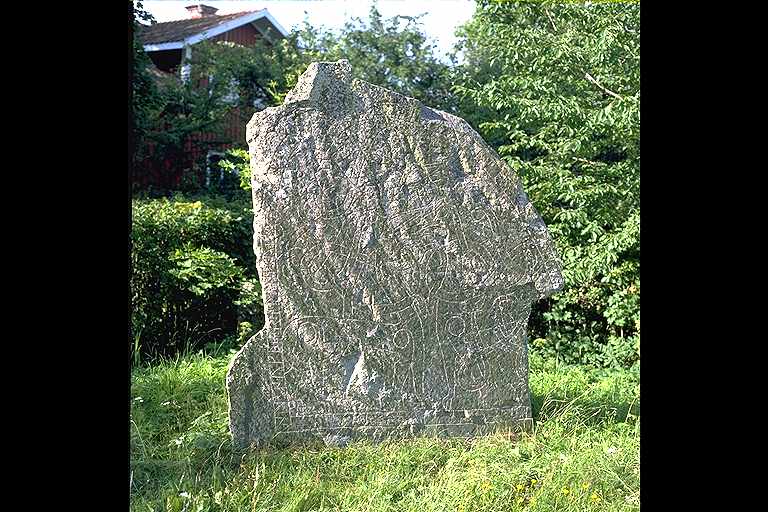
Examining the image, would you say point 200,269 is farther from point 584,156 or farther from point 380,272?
point 584,156

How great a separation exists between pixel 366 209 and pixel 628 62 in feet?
12.5

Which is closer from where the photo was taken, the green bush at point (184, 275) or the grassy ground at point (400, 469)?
the grassy ground at point (400, 469)

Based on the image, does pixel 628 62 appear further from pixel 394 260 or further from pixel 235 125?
pixel 235 125

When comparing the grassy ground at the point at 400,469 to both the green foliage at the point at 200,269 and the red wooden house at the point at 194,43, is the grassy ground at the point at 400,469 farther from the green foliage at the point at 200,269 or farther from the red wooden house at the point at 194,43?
the red wooden house at the point at 194,43

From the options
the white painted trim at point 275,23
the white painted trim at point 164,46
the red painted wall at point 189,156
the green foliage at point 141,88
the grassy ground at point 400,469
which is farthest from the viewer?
the white painted trim at point 275,23

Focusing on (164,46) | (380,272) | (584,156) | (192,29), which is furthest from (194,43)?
(380,272)

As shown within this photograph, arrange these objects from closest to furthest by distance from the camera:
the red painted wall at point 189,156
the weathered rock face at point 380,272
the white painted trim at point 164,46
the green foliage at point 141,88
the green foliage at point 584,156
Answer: the weathered rock face at point 380,272
the green foliage at point 584,156
the green foliage at point 141,88
the red painted wall at point 189,156
the white painted trim at point 164,46

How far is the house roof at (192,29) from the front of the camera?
39.6 feet

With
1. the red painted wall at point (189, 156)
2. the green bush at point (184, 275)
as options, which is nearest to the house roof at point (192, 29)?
the red painted wall at point (189, 156)

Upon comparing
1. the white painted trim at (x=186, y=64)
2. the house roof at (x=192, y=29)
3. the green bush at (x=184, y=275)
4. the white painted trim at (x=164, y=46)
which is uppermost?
the house roof at (x=192, y=29)

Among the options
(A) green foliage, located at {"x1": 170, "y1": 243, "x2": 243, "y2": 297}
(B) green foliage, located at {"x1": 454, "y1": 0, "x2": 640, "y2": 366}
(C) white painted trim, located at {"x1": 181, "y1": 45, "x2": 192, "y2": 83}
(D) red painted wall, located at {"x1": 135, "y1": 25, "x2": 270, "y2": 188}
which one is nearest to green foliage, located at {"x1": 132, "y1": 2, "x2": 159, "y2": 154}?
(D) red painted wall, located at {"x1": 135, "y1": 25, "x2": 270, "y2": 188}

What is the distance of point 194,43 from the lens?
1202 centimetres

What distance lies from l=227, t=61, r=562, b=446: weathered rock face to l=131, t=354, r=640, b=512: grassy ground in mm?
148

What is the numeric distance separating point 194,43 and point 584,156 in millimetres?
6695
